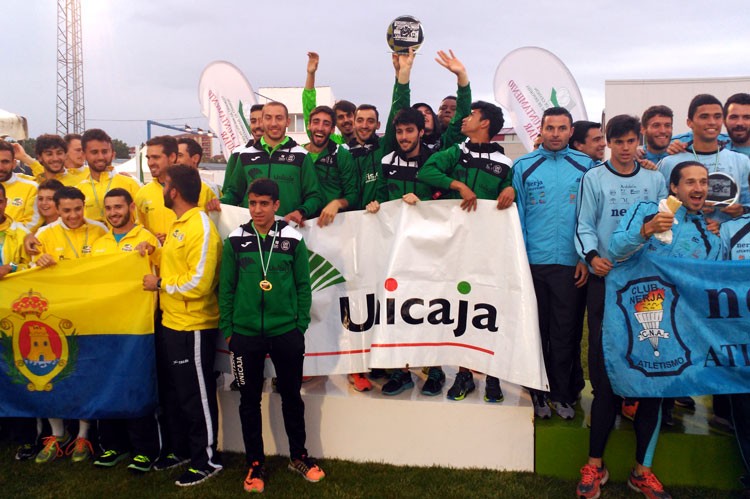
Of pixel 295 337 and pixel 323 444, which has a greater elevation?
pixel 295 337

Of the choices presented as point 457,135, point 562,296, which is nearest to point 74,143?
point 457,135

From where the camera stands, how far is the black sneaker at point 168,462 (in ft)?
14.1

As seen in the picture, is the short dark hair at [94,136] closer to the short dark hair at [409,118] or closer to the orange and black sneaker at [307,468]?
the short dark hair at [409,118]

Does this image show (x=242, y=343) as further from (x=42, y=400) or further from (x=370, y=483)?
(x=42, y=400)

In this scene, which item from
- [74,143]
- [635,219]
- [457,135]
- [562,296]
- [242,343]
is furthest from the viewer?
[74,143]

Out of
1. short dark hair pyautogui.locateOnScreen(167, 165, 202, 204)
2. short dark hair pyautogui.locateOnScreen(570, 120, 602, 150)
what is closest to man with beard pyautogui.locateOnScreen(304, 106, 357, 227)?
short dark hair pyautogui.locateOnScreen(167, 165, 202, 204)

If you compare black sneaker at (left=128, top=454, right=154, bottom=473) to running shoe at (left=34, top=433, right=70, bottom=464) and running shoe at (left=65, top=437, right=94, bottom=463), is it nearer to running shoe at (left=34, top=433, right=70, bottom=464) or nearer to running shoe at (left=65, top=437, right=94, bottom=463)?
running shoe at (left=65, top=437, right=94, bottom=463)

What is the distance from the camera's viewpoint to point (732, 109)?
4.51 metres

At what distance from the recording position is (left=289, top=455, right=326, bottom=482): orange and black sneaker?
410 cm

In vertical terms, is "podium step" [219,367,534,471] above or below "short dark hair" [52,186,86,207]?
below

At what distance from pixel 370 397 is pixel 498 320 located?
1114 mm

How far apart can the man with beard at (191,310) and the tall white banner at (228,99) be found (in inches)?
251

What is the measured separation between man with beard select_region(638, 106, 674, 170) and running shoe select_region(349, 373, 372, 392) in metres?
2.79

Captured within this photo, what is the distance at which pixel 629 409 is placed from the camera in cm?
419
